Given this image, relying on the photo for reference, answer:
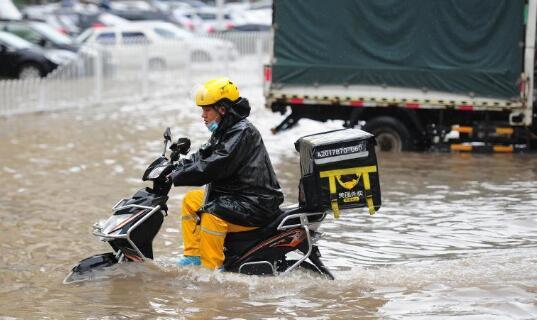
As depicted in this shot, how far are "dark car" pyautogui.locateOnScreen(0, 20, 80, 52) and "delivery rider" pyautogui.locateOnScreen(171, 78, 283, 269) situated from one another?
911 inches

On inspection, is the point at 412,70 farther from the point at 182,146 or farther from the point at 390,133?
the point at 182,146

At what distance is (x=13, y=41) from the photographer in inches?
1126

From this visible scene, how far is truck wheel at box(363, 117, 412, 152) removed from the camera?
600 inches

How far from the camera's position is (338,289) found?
24.6 ft

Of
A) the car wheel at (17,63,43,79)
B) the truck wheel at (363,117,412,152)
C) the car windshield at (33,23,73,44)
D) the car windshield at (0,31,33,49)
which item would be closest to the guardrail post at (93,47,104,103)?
the car wheel at (17,63,43,79)

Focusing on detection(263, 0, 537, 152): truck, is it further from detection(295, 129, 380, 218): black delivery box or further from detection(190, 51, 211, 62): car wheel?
detection(190, 51, 211, 62): car wheel

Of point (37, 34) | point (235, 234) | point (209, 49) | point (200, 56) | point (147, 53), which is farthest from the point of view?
point (37, 34)

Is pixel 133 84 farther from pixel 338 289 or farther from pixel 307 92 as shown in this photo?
pixel 338 289

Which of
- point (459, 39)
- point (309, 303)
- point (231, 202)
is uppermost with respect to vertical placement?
point (459, 39)

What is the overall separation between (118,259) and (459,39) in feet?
28.2

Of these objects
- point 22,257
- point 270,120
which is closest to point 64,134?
point 270,120

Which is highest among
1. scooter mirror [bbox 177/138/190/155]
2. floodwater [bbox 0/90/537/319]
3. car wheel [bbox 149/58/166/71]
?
car wheel [bbox 149/58/166/71]

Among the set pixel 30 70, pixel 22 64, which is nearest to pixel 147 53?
pixel 30 70

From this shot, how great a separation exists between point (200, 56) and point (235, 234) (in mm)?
20046
